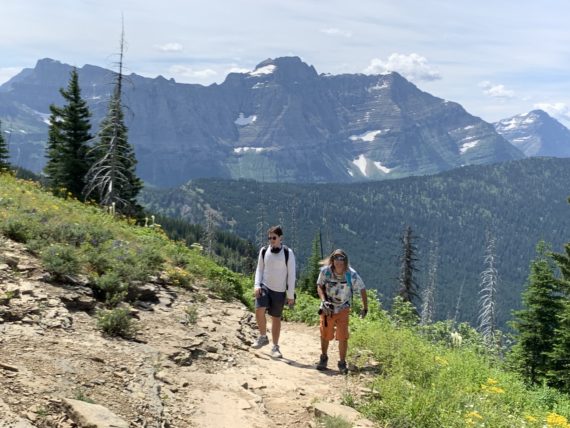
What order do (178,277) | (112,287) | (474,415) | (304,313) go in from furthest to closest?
(304,313)
(178,277)
(112,287)
(474,415)

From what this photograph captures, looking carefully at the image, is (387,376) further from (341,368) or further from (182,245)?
(182,245)

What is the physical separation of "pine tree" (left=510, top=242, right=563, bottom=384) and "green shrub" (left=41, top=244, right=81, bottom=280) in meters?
23.3

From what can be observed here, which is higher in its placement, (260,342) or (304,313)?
(260,342)

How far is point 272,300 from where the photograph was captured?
9.51 meters

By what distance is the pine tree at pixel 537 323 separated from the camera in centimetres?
2609

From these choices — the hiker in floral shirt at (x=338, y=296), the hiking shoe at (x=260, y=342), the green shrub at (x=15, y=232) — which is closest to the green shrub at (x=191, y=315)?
the hiking shoe at (x=260, y=342)

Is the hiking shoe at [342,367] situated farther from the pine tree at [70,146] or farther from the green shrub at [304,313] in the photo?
the pine tree at [70,146]

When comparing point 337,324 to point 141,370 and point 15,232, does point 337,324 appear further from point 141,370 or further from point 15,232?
point 15,232

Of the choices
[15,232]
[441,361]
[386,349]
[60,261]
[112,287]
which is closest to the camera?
[60,261]

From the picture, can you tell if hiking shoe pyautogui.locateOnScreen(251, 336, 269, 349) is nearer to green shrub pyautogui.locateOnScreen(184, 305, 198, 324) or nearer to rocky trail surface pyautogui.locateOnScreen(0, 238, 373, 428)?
rocky trail surface pyautogui.locateOnScreen(0, 238, 373, 428)

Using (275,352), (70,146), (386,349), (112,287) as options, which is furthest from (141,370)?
(70,146)

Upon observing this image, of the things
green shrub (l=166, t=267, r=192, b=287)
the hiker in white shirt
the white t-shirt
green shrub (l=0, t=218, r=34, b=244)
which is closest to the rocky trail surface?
green shrub (l=0, t=218, r=34, b=244)

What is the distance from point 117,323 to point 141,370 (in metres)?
1.23

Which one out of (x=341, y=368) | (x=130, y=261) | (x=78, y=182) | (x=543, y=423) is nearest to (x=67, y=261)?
(x=130, y=261)
